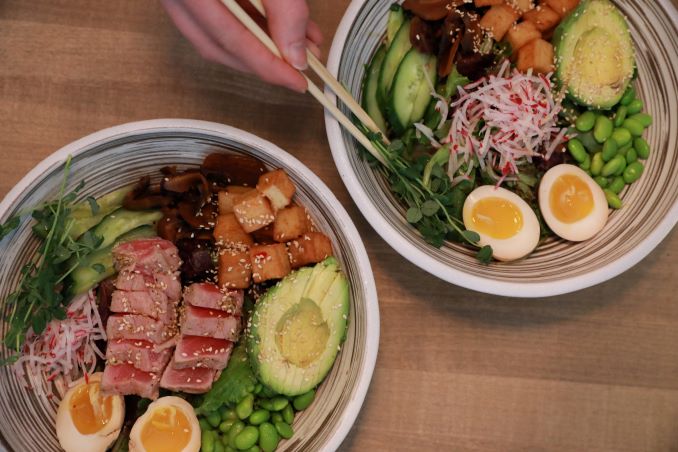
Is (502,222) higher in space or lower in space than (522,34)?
lower

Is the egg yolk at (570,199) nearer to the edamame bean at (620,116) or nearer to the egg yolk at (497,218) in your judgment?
the egg yolk at (497,218)

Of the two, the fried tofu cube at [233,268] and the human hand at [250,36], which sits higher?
the human hand at [250,36]

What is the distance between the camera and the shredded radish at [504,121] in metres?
1.91

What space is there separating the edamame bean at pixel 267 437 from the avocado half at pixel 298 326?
117mm

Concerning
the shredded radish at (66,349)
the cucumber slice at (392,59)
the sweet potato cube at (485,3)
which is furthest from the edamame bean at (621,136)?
the shredded radish at (66,349)

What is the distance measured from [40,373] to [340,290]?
880 mm

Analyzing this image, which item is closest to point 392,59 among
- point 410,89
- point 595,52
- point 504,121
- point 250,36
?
point 410,89

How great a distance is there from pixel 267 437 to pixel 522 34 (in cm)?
134

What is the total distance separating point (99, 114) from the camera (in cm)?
205


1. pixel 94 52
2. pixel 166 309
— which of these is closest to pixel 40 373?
pixel 166 309

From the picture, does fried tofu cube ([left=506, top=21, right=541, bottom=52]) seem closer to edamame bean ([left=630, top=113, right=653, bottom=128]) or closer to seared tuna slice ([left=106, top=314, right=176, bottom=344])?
edamame bean ([left=630, top=113, right=653, bottom=128])

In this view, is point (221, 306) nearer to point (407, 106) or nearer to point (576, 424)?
point (407, 106)

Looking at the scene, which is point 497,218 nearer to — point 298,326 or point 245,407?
point 298,326

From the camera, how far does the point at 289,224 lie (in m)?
1.85
